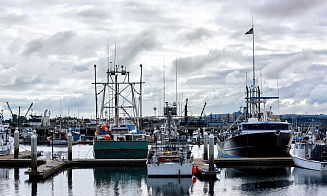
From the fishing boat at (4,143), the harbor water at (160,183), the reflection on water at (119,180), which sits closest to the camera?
the harbor water at (160,183)

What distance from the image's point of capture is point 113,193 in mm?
35875

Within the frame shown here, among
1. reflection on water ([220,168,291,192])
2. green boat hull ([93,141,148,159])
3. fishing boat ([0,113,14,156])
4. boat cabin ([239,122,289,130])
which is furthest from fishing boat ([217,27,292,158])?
fishing boat ([0,113,14,156])

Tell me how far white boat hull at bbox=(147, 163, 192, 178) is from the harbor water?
0.48 meters

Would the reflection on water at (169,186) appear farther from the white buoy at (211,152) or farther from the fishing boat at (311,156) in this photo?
the fishing boat at (311,156)

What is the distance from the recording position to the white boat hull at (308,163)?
4619cm

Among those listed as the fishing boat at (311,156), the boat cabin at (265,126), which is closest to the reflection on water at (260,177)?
the fishing boat at (311,156)

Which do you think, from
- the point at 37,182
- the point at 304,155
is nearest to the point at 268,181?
the point at 304,155

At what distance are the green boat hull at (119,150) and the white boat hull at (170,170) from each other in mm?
13207

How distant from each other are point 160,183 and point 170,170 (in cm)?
153

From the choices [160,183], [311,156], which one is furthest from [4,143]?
[311,156]

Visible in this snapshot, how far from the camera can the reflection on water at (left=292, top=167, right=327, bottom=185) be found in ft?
135

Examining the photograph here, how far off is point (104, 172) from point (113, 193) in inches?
445

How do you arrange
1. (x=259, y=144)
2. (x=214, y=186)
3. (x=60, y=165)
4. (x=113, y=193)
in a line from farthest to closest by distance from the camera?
(x=259, y=144)
(x=60, y=165)
(x=214, y=186)
(x=113, y=193)

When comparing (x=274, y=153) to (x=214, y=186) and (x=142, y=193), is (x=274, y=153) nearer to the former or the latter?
(x=214, y=186)
